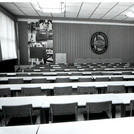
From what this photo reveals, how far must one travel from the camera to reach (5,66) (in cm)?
→ 865

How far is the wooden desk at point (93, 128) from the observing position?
1.68 m

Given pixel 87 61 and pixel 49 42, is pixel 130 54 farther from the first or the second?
pixel 49 42

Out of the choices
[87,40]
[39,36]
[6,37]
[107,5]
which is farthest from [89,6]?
[6,37]

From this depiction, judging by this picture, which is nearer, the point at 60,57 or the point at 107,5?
the point at 107,5

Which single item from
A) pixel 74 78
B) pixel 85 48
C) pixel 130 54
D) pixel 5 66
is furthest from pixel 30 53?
pixel 130 54

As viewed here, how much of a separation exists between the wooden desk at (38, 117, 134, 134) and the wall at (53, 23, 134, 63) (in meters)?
10.9

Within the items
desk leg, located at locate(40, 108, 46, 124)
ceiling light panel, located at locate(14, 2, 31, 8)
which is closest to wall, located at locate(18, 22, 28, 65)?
ceiling light panel, located at locate(14, 2, 31, 8)

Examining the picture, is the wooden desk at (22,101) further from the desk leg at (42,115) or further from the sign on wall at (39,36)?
the sign on wall at (39,36)

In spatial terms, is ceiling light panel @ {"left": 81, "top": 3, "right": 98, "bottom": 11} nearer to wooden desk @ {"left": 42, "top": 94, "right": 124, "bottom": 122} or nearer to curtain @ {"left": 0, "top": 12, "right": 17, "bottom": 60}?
curtain @ {"left": 0, "top": 12, "right": 17, "bottom": 60}

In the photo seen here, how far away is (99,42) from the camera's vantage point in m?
13.0

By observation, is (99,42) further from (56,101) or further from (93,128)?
(93,128)

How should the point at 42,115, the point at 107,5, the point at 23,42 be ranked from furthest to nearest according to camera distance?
the point at 23,42
the point at 107,5
the point at 42,115

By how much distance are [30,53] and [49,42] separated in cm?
152

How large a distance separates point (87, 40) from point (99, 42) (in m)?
0.93
